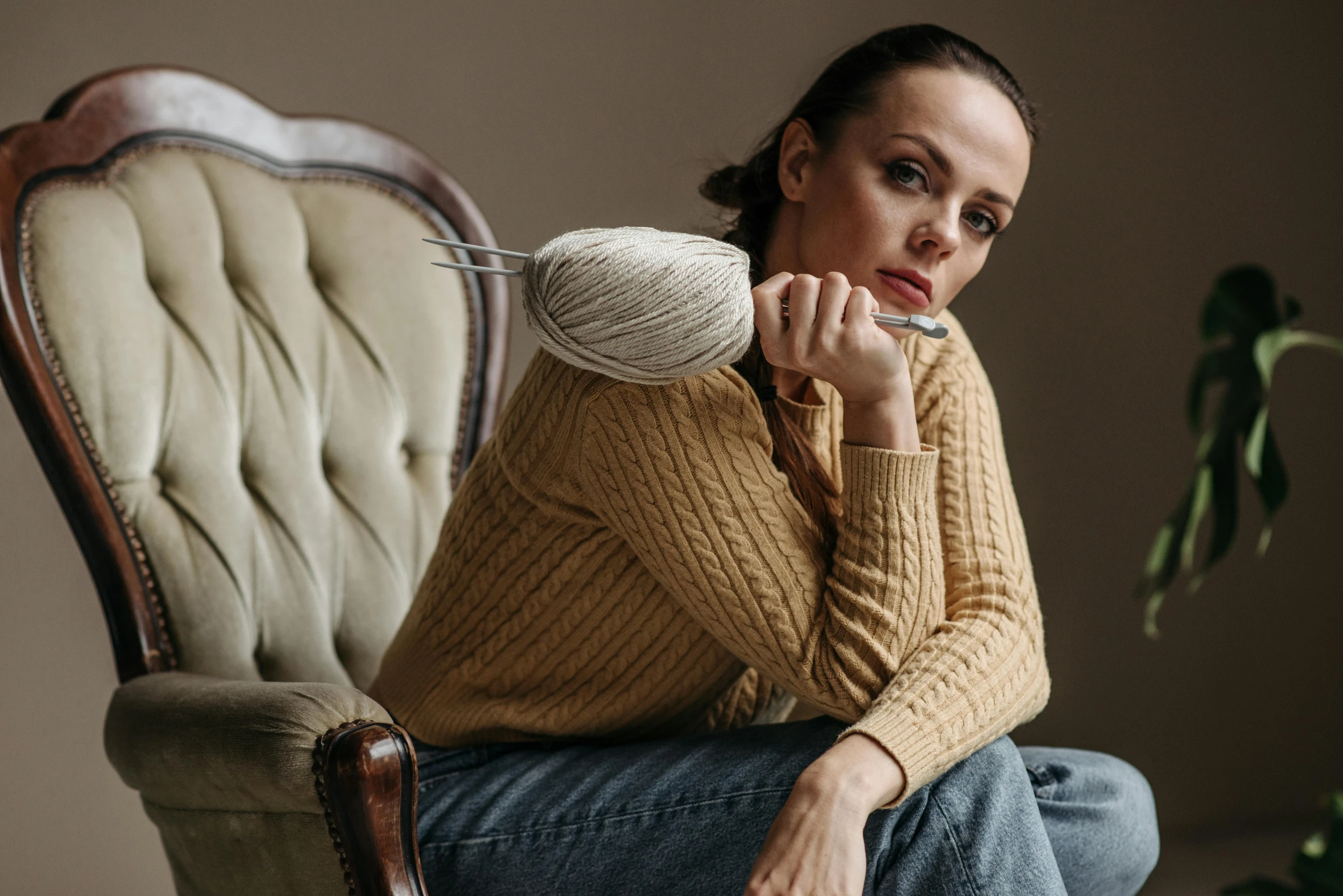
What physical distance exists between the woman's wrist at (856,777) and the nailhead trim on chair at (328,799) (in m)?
0.30

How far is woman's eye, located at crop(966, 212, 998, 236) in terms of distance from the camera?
3.40ft

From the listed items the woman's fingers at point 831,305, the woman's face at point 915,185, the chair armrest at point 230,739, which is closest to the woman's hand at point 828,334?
the woman's fingers at point 831,305

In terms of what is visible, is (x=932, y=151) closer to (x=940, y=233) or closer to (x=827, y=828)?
(x=940, y=233)

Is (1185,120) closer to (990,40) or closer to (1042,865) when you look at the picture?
(990,40)

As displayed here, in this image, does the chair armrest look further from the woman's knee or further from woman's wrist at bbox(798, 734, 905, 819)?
the woman's knee

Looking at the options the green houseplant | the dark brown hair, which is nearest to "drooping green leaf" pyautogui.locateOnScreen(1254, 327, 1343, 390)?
the green houseplant

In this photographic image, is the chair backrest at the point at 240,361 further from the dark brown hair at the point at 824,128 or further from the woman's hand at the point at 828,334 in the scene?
the woman's hand at the point at 828,334

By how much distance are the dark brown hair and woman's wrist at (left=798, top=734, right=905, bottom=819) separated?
0.19m

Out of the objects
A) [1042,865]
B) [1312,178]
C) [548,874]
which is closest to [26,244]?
[548,874]

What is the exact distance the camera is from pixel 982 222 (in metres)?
1.05

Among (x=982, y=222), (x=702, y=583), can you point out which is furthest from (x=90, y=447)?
(x=982, y=222)

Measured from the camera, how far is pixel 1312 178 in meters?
2.18

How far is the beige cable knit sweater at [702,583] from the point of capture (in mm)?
875

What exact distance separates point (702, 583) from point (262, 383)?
61 centimetres
